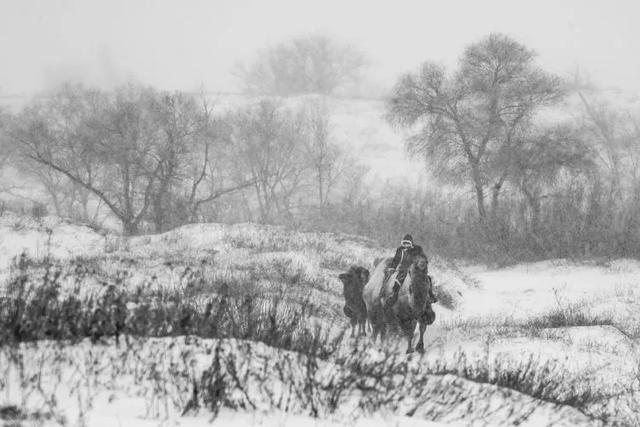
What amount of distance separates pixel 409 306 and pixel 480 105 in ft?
70.6

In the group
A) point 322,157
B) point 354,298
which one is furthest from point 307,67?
point 354,298

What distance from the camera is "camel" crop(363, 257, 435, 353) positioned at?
9750mm

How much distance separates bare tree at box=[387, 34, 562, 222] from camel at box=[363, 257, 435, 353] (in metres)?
18.9

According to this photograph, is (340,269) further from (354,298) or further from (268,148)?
(268,148)

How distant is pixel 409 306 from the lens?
388 inches

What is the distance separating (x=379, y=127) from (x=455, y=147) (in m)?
27.7

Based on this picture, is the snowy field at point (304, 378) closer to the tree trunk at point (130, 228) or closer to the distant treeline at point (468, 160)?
the distant treeline at point (468, 160)

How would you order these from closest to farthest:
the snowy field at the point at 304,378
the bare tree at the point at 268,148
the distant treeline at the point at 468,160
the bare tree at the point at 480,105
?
the snowy field at the point at 304,378 < the distant treeline at the point at 468,160 < the bare tree at the point at 480,105 < the bare tree at the point at 268,148

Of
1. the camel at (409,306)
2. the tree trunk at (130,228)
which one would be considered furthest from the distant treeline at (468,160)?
the camel at (409,306)

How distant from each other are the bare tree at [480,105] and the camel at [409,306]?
61.9ft

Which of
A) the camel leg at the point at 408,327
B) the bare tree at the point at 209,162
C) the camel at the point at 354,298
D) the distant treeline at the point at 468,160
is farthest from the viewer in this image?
the bare tree at the point at 209,162

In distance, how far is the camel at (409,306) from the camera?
9750 mm

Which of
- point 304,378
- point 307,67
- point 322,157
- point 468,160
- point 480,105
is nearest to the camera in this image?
point 304,378

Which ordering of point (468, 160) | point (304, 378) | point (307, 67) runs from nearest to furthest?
point (304, 378)
point (468, 160)
point (307, 67)
